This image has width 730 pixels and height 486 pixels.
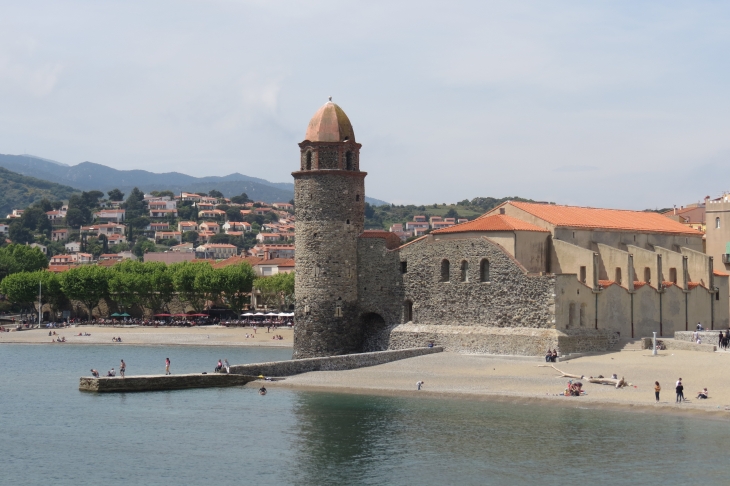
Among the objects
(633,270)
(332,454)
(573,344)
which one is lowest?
(332,454)

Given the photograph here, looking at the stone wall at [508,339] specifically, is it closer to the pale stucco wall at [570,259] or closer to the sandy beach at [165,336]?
the pale stucco wall at [570,259]

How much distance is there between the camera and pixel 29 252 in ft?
374

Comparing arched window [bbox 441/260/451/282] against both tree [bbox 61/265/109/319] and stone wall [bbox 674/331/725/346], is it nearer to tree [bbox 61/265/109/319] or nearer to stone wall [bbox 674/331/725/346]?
stone wall [bbox 674/331/725/346]

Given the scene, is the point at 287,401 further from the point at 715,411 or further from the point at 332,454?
the point at 715,411

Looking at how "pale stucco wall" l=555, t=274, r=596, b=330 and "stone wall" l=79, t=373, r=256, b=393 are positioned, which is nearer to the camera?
"stone wall" l=79, t=373, r=256, b=393

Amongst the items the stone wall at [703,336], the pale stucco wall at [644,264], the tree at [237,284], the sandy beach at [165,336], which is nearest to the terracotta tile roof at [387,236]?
the pale stucco wall at [644,264]

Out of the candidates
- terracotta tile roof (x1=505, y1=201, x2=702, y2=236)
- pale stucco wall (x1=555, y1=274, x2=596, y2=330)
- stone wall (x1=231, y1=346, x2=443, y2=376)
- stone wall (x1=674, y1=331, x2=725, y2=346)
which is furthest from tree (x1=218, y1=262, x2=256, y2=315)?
stone wall (x1=674, y1=331, x2=725, y2=346)

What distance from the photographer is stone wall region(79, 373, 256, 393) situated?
41.4 m

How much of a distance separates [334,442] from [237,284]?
2124 inches

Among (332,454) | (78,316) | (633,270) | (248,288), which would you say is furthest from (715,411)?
(78,316)

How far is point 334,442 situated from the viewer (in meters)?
31.8

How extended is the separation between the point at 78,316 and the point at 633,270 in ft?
190

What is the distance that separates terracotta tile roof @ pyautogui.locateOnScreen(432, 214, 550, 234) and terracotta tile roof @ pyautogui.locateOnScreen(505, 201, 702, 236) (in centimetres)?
108

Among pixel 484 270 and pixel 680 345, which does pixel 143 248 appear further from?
pixel 680 345
